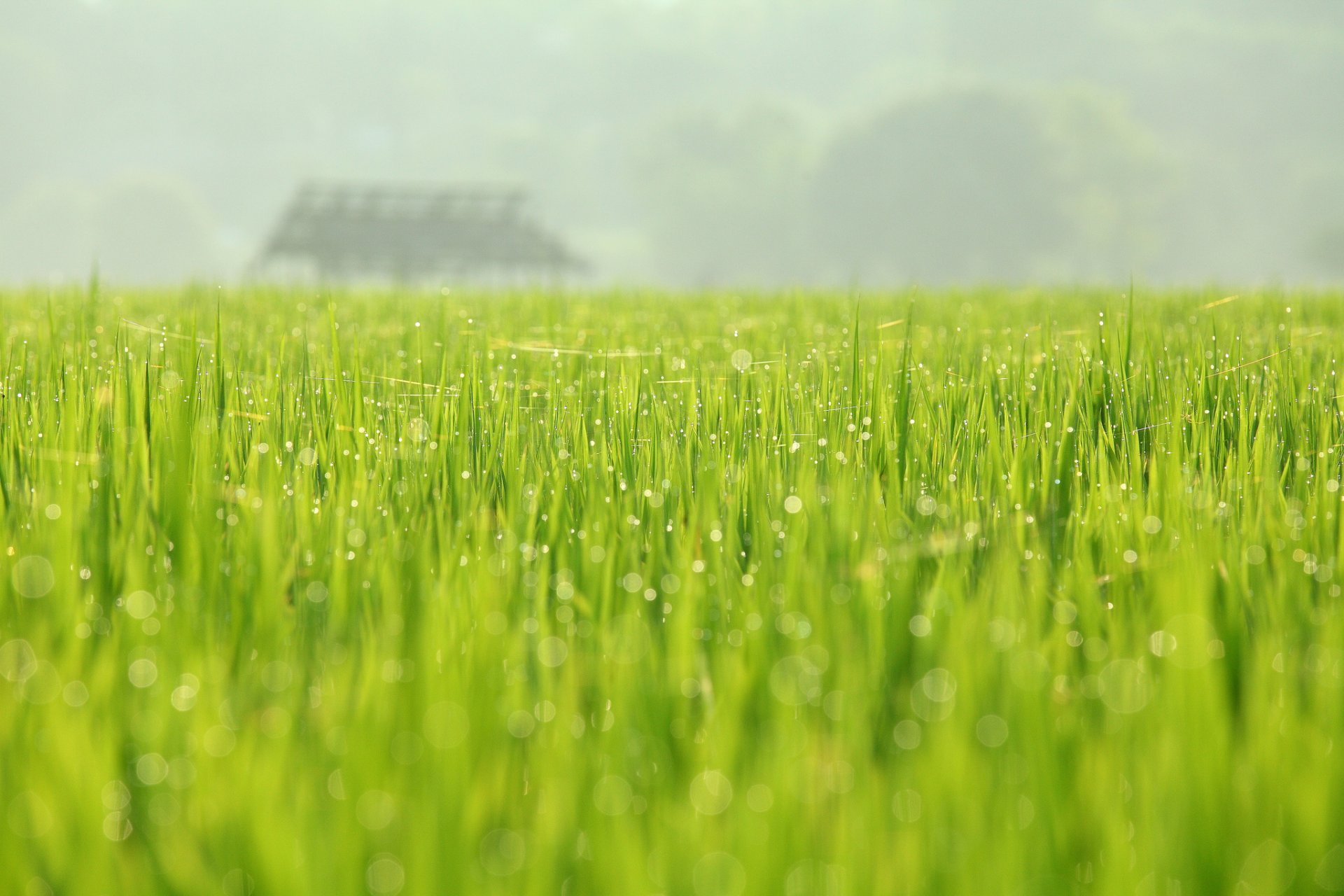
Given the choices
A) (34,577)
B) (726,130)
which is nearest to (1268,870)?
(34,577)

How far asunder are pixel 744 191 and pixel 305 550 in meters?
68.4

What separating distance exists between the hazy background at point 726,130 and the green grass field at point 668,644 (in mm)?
8991

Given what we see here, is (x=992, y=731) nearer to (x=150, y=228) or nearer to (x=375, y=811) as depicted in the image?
(x=375, y=811)

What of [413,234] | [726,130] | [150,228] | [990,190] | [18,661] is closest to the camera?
[18,661]

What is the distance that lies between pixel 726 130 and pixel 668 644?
73.8 meters

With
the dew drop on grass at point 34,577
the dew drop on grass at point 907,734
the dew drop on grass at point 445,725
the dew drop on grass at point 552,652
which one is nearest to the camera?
the dew drop on grass at point 445,725

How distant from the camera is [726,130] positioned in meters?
71.0

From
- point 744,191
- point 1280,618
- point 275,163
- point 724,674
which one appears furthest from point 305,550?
point 275,163

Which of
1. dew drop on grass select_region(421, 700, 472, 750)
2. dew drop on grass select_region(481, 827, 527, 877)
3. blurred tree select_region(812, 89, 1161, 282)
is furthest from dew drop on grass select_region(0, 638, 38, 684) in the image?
blurred tree select_region(812, 89, 1161, 282)

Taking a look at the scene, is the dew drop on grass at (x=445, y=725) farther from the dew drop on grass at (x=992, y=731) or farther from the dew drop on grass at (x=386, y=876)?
the dew drop on grass at (x=992, y=731)

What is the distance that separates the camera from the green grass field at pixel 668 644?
79cm

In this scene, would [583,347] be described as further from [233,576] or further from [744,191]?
[744,191]

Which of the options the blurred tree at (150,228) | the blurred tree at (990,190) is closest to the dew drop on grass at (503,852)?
the blurred tree at (990,190)

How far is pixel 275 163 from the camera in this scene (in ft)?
398
